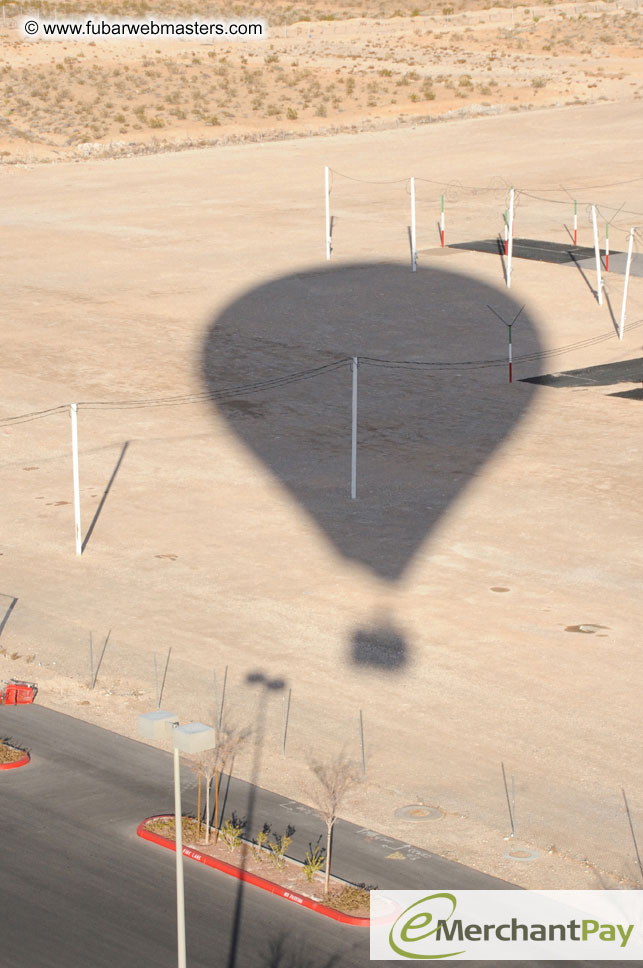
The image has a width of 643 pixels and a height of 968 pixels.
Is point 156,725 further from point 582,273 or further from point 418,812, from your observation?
point 582,273

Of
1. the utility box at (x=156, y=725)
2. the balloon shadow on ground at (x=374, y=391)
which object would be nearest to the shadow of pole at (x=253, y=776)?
the balloon shadow on ground at (x=374, y=391)

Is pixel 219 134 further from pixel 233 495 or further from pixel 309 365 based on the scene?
pixel 233 495

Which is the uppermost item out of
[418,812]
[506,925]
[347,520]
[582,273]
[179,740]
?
[582,273]

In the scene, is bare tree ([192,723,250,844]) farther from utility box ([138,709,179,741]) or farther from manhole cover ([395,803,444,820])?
utility box ([138,709,179,741])

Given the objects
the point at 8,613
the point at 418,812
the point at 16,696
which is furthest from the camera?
the point at 8,613

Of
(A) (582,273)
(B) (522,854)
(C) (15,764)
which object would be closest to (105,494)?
(C) (15,764)

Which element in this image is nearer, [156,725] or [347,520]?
[156,725]

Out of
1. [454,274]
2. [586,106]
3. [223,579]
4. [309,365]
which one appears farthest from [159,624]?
[586,106]
